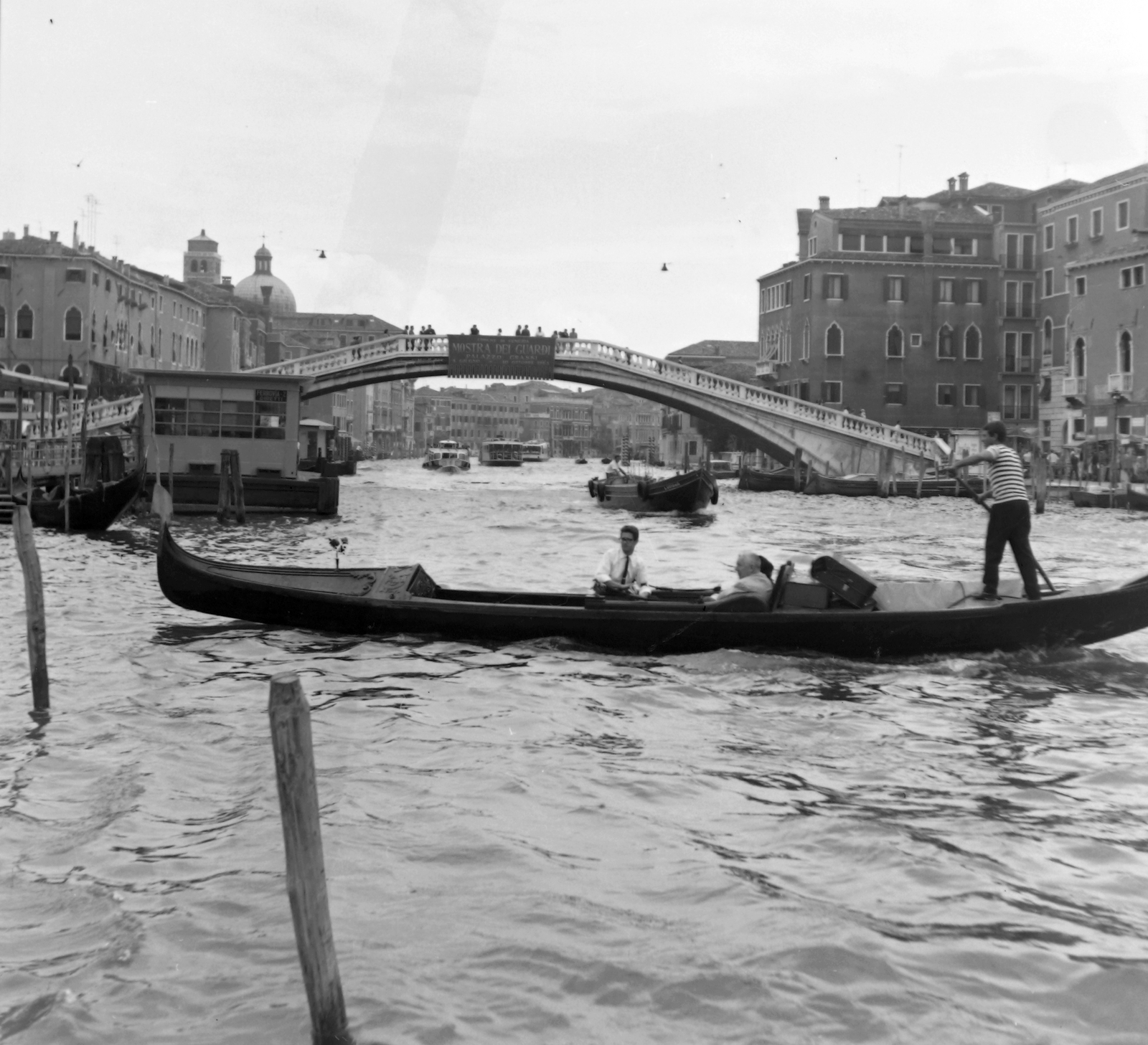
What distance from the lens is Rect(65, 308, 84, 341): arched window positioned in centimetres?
3509

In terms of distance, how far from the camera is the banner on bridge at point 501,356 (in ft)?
97.5

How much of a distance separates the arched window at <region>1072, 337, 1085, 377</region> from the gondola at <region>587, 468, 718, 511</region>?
1053cm

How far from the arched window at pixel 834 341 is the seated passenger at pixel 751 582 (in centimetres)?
2948

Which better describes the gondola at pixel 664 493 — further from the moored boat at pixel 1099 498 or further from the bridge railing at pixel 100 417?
the bridge railing at pixel 100 417

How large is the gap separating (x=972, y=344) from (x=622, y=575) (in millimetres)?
31014

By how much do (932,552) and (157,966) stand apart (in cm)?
1338

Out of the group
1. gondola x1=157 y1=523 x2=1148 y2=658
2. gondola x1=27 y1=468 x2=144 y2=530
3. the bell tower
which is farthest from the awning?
the bell tower

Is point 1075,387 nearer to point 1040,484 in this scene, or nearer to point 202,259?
point 1040,484

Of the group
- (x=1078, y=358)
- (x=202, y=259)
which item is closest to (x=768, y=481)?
(x=1078, y=358)

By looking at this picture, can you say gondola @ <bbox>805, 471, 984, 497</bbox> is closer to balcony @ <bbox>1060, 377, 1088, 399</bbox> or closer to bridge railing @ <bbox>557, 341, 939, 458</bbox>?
bridge railing @ <bbox>557, 341, 939, 458</bbox>

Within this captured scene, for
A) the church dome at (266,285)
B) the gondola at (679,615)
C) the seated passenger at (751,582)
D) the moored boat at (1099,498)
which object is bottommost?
the gondola at (679,615)

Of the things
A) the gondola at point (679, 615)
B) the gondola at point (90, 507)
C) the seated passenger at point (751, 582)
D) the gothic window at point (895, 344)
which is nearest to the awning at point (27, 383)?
the gondola at point (90, 507)

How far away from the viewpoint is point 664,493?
76.5 ft

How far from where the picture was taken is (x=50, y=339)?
35031 mm
